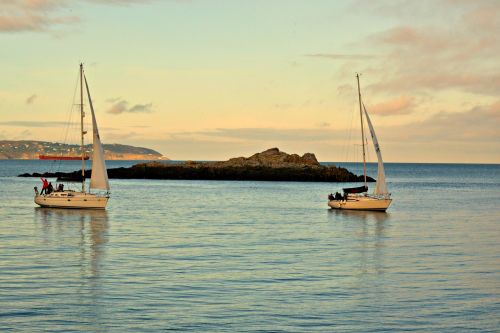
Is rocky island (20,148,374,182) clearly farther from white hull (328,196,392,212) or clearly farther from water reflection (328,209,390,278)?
water reflection (328,209,390,278)

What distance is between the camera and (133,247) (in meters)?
35.2

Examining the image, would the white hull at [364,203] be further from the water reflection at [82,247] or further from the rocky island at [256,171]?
the rocky island at [256,171]

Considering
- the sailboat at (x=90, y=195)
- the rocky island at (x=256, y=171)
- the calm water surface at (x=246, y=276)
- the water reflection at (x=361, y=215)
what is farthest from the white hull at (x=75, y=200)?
the rocky island at (x=256, y=171)

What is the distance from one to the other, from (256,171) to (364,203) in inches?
3671

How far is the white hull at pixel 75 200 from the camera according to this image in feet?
202

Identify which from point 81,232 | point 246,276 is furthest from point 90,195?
point 246,276

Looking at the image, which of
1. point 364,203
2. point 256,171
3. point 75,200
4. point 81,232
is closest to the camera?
point 81,232

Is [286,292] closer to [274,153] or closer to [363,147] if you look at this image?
[363,147]

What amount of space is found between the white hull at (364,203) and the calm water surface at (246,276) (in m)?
11.8

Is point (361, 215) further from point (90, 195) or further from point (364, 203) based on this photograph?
point (90, 195)

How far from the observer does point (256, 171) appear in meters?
157

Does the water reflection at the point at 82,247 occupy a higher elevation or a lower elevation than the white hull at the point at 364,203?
lower

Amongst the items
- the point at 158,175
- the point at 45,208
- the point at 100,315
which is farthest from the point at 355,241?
the point at 158,175

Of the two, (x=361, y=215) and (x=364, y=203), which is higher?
(x=364, y=203)
